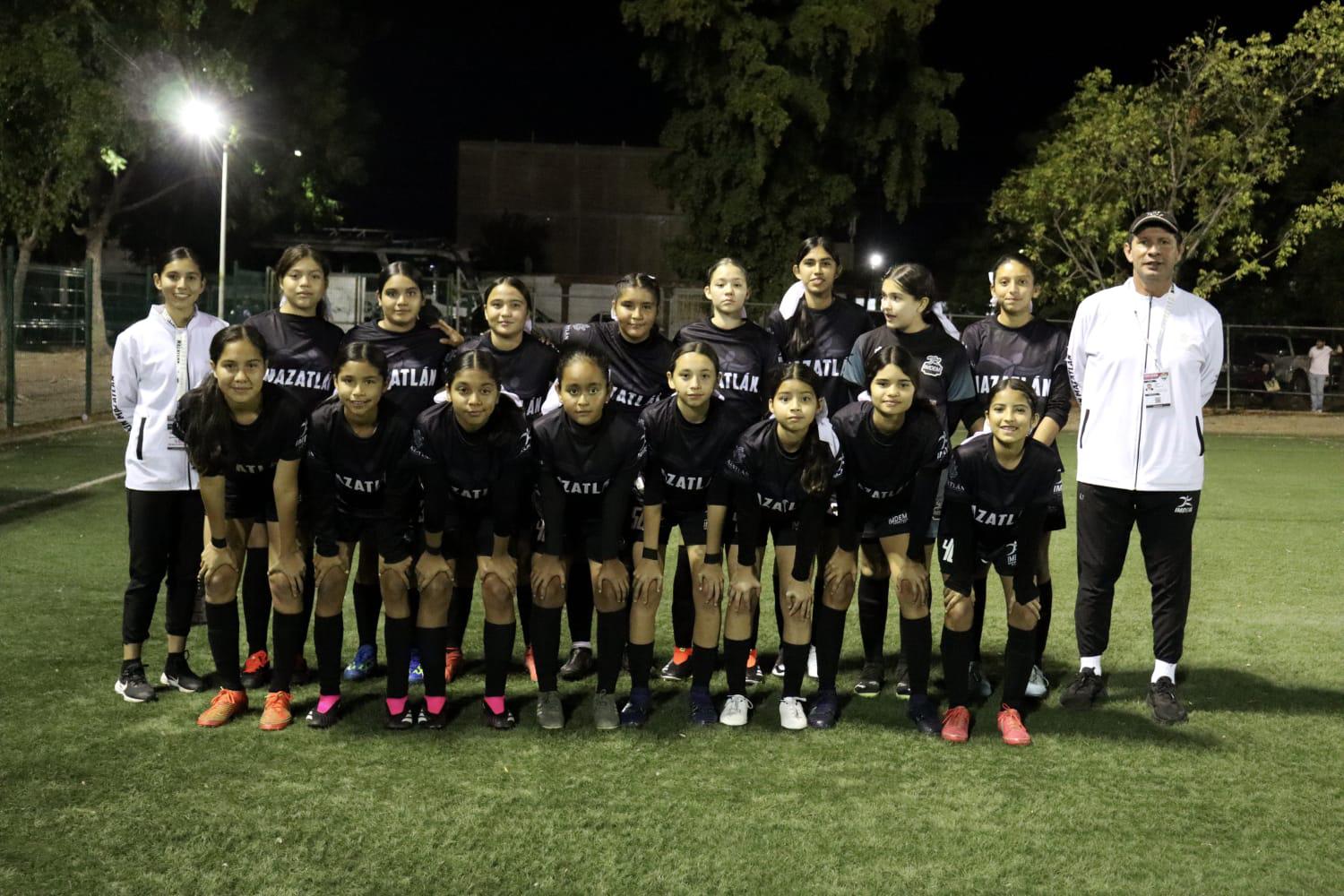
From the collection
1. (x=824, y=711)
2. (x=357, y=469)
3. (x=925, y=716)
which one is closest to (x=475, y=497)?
(x=357, y=469)

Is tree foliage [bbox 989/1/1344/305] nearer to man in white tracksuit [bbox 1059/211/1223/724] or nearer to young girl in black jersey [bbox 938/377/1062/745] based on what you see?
man in white tracksuit [bbox 1059/211/1223/724]

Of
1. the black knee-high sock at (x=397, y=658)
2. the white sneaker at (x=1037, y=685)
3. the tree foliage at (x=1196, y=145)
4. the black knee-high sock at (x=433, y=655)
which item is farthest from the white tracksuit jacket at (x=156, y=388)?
the tree foliage at (x=1196, y=145)

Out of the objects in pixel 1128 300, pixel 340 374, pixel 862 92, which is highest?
pixel 862 92

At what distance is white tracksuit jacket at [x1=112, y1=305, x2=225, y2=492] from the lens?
500 cm

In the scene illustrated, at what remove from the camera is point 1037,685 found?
520 centimetres

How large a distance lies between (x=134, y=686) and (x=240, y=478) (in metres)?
0.95

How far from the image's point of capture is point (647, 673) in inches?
191

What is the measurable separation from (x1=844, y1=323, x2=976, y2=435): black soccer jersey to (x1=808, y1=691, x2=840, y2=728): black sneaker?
1.21 m

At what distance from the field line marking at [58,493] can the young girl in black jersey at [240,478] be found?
510 cm

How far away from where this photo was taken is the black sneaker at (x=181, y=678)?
16.5 ft

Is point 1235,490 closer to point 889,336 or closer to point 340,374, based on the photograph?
point 889,336

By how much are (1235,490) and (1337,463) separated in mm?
4034

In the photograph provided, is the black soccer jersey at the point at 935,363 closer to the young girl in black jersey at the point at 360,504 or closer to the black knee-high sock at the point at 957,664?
the black knee-high sock at the point at 957,664

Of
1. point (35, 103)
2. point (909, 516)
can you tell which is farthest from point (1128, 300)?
point (35, 103)
